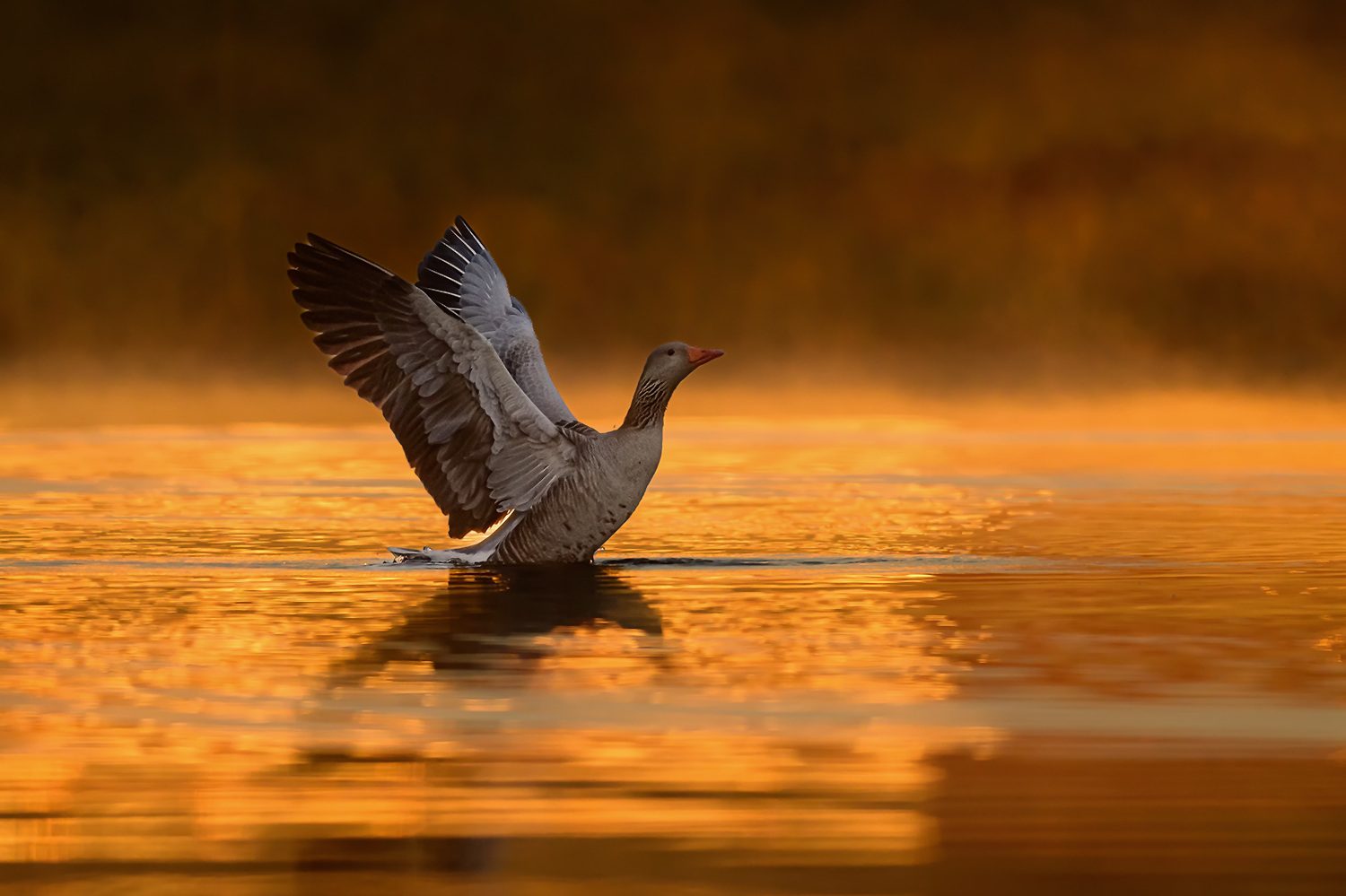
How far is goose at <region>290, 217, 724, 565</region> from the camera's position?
49.8 ft

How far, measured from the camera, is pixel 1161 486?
1082 inches

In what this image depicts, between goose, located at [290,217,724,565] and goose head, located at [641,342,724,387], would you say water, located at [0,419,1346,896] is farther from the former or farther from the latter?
goose head, located at [641,342,724,387]

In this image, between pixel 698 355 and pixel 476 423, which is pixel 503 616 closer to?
pixel 476 423

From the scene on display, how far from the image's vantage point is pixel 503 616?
43.3 ft

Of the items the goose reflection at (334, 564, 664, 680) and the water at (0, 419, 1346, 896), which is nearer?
the water at (0, 419, 1346, 896)

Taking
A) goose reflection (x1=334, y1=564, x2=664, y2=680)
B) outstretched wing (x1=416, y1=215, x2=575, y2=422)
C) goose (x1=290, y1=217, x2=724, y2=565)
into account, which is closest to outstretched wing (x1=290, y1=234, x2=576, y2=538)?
goose (x1=290, y1=217, x2=724, y2=565)

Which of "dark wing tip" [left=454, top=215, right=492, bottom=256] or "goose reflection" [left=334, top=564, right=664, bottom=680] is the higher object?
"dark wing tip" [left=454, top=215, right=492, bottom=256]

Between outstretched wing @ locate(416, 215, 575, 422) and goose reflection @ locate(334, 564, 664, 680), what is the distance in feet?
6.78

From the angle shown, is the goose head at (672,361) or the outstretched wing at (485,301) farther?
the outstretched wing at (485,301)

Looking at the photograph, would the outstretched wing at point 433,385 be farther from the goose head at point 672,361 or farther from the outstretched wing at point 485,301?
the outstretched wing at point 485,301

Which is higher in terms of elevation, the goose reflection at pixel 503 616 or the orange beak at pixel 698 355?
the orange beak at pixel 698 355

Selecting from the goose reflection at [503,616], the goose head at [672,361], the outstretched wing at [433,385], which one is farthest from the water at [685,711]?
the goose head at [672,361]

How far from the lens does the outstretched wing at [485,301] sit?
1794 centimetres

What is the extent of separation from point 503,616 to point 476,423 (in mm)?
2829
